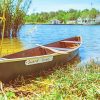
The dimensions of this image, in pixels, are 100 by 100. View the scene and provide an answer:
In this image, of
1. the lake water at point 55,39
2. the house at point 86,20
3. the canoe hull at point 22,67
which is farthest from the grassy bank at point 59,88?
the house at point 86,20

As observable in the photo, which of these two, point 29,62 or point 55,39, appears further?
point 55,39

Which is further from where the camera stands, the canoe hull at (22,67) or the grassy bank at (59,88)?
the canoe hull at (22,67)

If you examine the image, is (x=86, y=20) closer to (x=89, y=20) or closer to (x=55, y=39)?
(x=89, y=20)

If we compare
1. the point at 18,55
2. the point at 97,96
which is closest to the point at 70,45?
the point at 18,55

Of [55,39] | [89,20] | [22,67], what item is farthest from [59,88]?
[89,20]

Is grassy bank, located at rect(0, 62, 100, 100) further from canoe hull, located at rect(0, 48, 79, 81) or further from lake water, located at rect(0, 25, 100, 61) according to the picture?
lake water, located at rect(0, 25, 100, 61)

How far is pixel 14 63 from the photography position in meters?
8.15

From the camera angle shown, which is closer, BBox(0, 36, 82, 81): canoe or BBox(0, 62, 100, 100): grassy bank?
BBox(0, 62, 100, 100): grassy bank

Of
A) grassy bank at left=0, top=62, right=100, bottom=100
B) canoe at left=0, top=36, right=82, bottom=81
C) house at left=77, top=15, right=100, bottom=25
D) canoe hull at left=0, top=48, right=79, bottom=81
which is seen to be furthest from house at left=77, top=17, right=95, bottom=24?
grassy bank at left=0, top=62, right=100, bottom=100

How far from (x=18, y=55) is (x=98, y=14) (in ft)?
389

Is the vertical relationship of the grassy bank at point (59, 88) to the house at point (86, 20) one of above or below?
above

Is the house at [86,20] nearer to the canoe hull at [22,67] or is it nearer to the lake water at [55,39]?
the lake water at [55,39]

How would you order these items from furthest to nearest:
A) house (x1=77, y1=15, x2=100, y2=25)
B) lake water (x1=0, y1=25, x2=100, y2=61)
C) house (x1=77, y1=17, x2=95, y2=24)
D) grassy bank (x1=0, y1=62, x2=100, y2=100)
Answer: house (x1=77, y1=17, x2=95, y2=24) → house (x1=77, y1=15, x2=100, y2=25) → lake water (x1=0, y1=25, x2=100, y2=61) → grassy bank (x1=0, y1=62, x2=100, y2=100)

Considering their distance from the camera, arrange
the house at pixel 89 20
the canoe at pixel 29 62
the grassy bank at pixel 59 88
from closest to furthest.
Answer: the grassy bank at pixel 59 88 → the canoe at pixel 29 62 → the house at pixel 89 20
